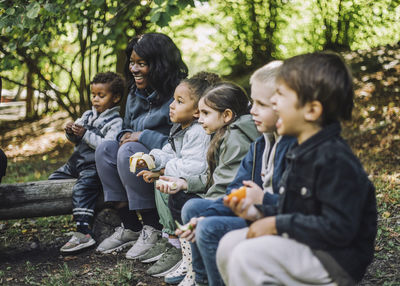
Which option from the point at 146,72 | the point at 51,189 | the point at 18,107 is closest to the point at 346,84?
the point at 146,72

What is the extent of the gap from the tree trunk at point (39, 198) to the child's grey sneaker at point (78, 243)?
0.31 metres

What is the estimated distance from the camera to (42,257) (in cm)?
391

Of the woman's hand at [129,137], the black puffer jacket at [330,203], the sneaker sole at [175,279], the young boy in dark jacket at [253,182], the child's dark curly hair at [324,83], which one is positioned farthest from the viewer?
the woman's hand at [129,137]

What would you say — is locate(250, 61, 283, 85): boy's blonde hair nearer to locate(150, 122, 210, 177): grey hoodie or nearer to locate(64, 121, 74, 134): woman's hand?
locate(150, 122, 210, 177): grey hoodie

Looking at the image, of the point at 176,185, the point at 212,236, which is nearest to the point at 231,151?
the point at 176,185

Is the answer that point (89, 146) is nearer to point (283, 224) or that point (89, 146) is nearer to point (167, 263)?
point (167, 263)

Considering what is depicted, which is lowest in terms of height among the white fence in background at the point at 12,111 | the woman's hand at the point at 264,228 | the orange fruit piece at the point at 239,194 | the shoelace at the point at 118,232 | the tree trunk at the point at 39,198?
the white fence in background at the point at 12,111

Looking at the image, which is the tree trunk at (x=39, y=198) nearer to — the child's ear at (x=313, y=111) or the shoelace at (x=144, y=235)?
the shoelace at (x=144, y=235)

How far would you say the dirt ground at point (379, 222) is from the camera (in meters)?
3.31

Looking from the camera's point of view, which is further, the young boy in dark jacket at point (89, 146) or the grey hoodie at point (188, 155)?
the young boy in dark jacket at point (89, 146)

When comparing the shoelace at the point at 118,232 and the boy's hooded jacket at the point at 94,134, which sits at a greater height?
the boy's hooded jacket at the point at 94,134

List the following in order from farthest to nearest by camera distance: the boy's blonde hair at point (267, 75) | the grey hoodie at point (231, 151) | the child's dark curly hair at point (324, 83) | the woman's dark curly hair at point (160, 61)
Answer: the woman's dark curly hair at point (160, 61), the grey hoodie at point (231, 151), the boy's blonde hair at point (267, 75), the child's dark curly hair at point (324, 83)

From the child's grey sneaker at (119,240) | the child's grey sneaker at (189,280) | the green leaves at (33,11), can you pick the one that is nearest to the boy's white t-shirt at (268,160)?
the child's grey sneaker at (189,280)

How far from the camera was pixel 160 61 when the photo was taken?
3.93 m
